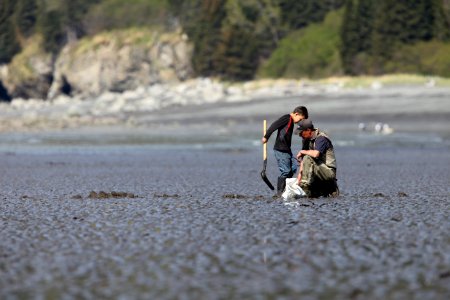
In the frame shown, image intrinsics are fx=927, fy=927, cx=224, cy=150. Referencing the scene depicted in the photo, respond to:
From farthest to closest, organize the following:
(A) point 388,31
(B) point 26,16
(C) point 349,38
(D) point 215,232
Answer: (B) point 26,16 < (C) point 349,38 < (A) point 388,31 < (D) point 215,232

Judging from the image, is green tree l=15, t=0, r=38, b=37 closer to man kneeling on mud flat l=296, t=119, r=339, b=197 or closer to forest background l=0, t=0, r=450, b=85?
forest background l=0, t=0, r=450, b=85

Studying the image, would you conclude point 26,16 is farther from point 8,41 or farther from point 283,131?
point 283,131

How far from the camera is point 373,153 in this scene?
32.1 m

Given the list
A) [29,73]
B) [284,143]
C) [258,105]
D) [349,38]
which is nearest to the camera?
[284,143]

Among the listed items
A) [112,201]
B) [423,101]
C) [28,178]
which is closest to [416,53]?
[423,101]

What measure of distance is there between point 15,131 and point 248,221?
127ft

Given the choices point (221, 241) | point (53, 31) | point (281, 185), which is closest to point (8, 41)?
point (53, 31)

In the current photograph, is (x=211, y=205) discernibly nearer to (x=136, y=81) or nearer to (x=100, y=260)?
(x=100, y=260)

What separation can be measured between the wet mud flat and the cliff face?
7232 centimetres

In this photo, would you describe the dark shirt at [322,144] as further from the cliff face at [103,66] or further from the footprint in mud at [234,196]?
the cliff face at [103,66]

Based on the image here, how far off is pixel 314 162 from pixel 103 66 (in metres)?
85.6

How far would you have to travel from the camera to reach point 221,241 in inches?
403

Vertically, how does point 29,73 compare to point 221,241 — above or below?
above

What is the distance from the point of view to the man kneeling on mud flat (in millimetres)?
14977
